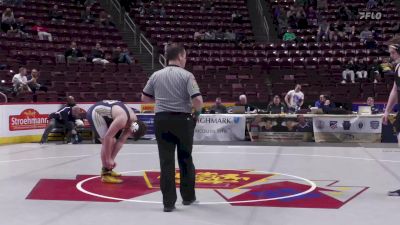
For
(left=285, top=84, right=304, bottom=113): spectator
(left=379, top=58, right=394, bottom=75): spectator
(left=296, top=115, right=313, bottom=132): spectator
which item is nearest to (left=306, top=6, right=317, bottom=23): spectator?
(left=379, top=58, right=394, bottom=75): spectator

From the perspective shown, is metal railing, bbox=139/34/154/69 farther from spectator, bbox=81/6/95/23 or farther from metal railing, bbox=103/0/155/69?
spectator, bbox=81/6/95/23

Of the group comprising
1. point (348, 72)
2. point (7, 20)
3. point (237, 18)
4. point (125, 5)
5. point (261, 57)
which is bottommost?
point (348, 72)

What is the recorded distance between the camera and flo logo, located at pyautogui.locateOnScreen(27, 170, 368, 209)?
655 cm

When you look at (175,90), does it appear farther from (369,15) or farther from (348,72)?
(369,15)

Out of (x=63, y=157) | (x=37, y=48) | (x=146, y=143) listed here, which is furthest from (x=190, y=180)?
(x=37, y=48)

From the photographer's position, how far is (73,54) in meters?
21.0

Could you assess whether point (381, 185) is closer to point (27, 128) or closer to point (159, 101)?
point (159, 101)

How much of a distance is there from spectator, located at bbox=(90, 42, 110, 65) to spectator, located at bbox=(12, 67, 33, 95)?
473 cm

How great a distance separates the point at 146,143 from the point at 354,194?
29.4 feet

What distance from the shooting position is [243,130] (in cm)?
1606

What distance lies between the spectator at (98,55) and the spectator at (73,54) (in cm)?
51

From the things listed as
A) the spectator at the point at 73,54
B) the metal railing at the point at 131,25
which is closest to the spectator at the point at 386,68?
the metal railing at the point at 131,25

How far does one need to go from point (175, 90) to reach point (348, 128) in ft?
34.6

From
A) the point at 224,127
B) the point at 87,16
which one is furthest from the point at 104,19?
the point at 224,127
